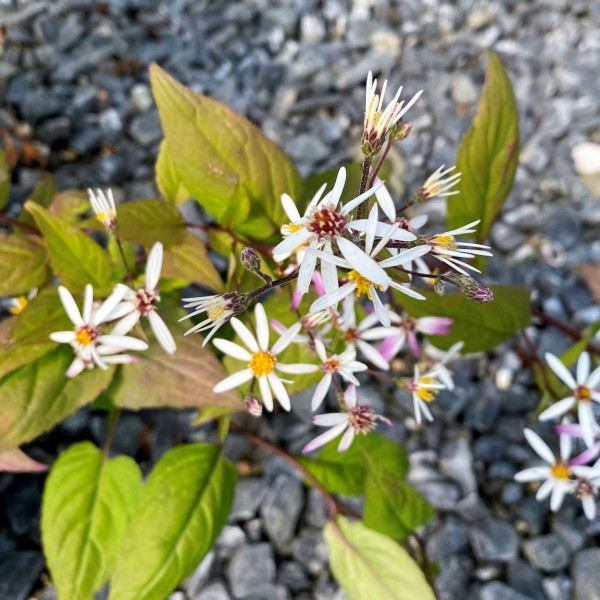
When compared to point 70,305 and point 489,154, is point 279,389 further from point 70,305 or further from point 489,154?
point 489,154

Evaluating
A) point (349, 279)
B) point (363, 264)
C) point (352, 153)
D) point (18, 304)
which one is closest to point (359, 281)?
point (349, 279)

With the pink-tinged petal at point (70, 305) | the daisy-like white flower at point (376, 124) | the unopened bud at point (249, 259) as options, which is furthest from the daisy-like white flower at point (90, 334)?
the daisy-like white flower at point (376, 124)

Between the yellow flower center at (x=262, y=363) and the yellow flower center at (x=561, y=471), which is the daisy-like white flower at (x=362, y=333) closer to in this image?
the yellow flower center at (x=262, y=363)

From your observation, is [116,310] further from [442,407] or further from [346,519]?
[442,407]

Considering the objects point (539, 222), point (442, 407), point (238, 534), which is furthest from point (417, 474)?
point (539, 222)

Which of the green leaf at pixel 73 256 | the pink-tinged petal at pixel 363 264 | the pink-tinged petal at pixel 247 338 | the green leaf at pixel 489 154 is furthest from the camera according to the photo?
the green leaf at pixel 489 154
